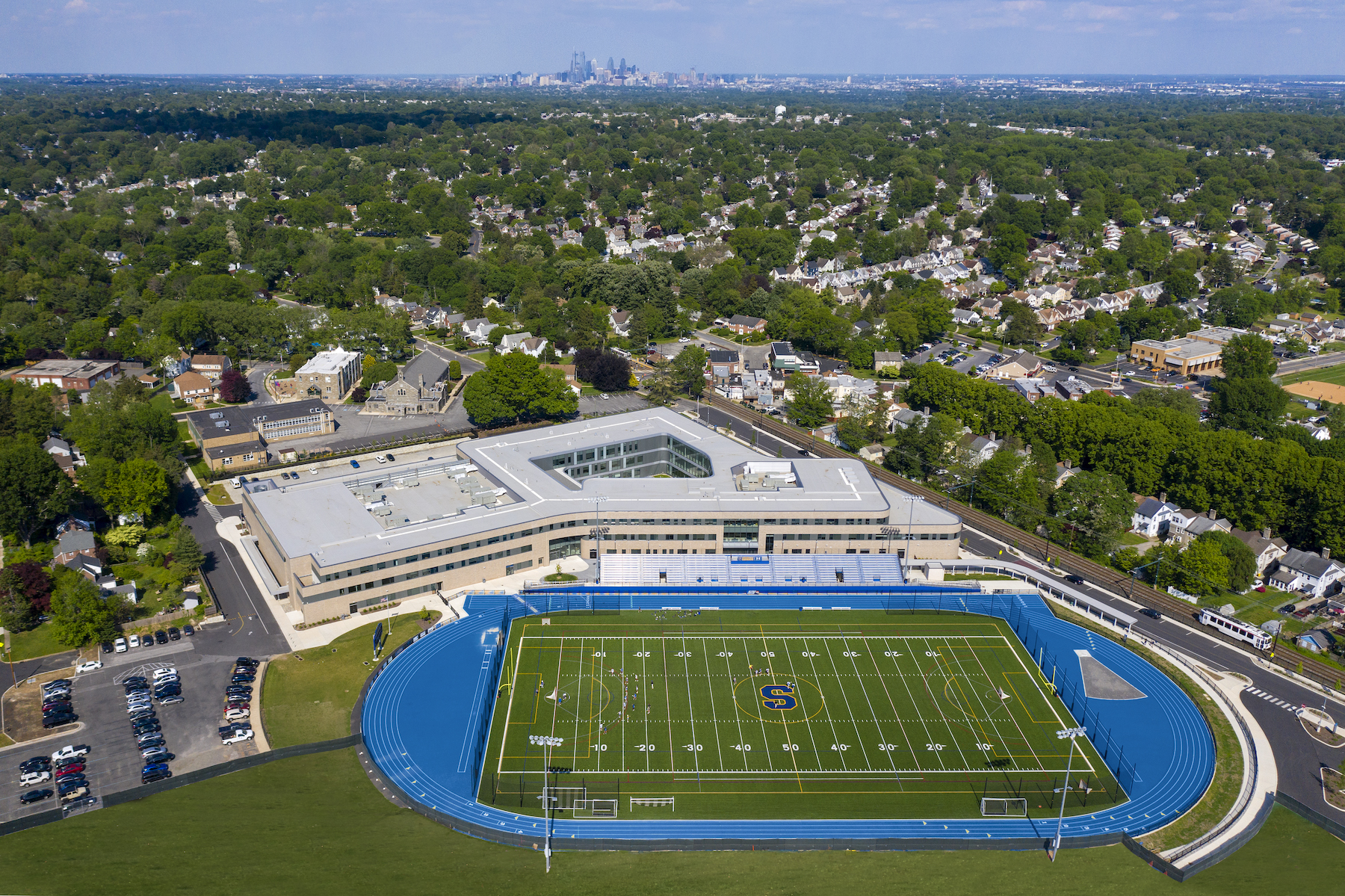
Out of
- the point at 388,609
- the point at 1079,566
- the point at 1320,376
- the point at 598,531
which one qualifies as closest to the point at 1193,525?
the point at 1079,566

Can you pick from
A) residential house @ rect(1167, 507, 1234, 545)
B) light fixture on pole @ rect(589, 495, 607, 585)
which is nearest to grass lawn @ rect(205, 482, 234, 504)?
light fixture on pole @ rect(589, 495, 607, 585)

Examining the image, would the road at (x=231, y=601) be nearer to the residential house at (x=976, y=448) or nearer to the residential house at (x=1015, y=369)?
the residential house at (x=976, y=448)

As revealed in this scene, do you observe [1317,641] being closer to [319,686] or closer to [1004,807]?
[1004,807]

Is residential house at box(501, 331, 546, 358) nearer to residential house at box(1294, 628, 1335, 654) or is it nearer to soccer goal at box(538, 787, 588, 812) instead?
soccer goal at box(538, 787, 588, 812)

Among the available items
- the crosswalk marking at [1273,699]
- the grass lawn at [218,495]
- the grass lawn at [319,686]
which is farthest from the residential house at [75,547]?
the crosswalk marking at [1273,699]

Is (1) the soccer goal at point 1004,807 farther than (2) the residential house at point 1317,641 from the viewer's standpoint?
No
